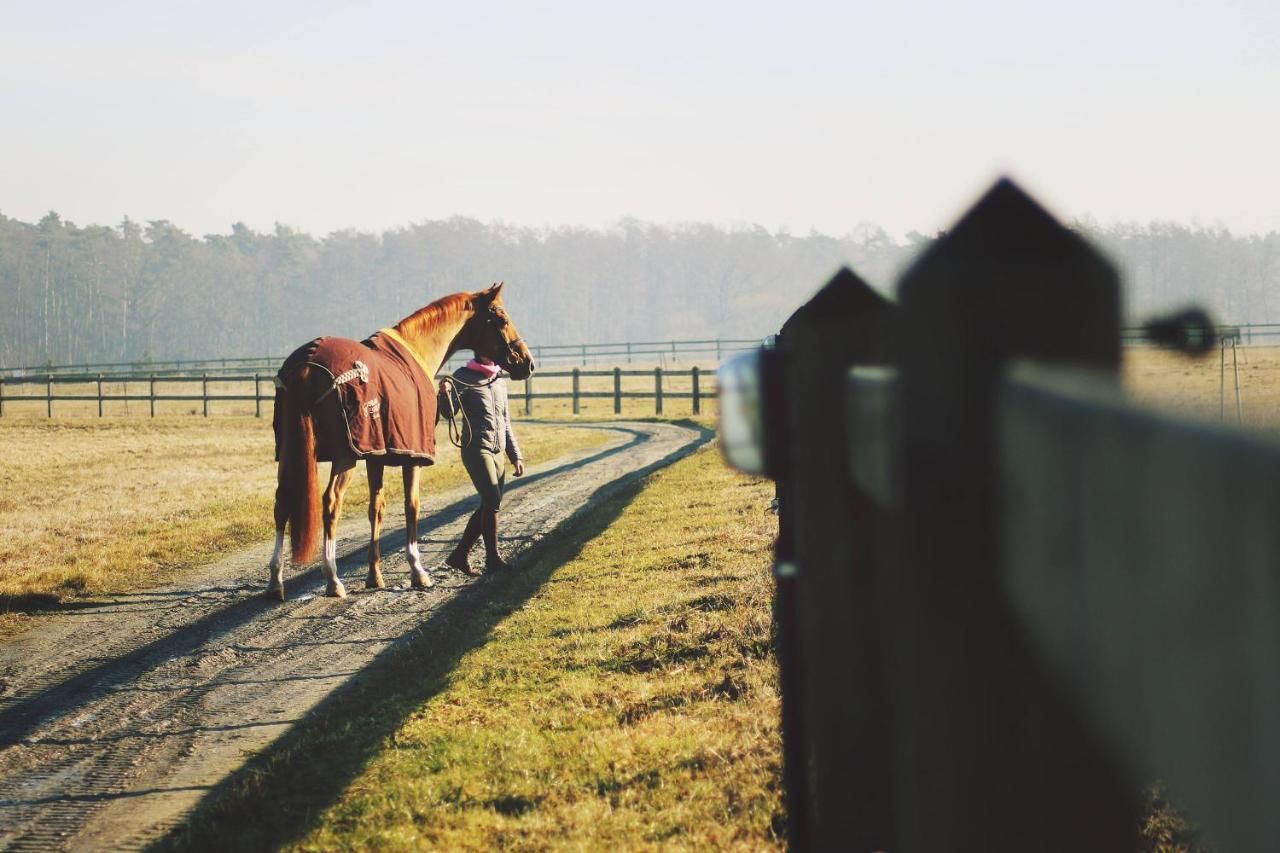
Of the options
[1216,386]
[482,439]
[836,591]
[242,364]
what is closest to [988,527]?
[836,591]

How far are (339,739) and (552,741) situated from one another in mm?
959

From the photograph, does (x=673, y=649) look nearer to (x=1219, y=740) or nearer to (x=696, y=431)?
(x=1219, y=740)

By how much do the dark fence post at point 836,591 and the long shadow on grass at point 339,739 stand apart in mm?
2779

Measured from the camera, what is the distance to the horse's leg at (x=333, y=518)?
324 inches

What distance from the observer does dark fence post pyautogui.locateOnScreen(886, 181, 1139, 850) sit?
922 mm

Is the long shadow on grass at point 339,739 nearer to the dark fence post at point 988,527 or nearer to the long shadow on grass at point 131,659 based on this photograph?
the long shadow on grass at point 131,659

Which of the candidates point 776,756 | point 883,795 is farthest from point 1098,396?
point 776,756

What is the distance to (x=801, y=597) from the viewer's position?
1.96m

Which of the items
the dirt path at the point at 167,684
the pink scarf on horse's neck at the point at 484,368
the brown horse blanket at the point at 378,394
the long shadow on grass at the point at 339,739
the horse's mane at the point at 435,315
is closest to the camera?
the long shadow on grass at the point at 339,739

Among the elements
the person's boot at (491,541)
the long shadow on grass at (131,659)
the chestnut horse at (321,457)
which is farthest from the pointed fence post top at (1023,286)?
the person's boot at (491,541)

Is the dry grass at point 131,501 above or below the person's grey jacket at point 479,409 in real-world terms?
below

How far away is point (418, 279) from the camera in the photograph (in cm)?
12975

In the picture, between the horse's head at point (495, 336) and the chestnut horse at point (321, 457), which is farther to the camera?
the horse's head at point (495, 336)

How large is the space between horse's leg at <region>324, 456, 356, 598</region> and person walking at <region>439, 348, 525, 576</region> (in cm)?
99
